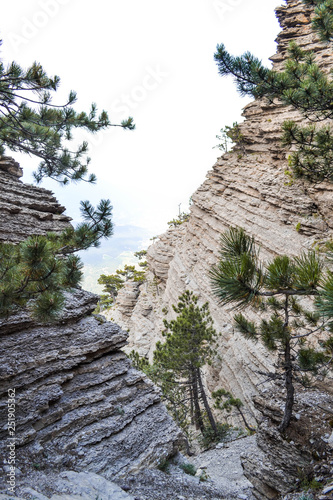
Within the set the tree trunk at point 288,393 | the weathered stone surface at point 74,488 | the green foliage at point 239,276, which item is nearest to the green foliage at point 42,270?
the green foliage at point 239,276

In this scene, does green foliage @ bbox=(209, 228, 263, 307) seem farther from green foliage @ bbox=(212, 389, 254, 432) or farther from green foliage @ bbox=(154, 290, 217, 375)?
green foliage @ bbox=(212, 389, 254, 432)

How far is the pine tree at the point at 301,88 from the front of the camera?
245 inches

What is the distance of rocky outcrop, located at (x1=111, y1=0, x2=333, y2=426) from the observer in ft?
46.2

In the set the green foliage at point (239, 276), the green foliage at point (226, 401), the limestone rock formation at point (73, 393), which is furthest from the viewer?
the green foliage at point (226, 401)

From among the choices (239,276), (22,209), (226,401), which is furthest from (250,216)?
(239,276)

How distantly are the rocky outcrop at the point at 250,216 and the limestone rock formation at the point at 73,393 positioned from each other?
5.28 meters

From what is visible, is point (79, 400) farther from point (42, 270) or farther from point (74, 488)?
point (42, 270)

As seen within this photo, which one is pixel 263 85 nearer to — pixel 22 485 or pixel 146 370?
pixel 22 485

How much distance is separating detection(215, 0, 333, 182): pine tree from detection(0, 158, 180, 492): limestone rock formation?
808 centimetres

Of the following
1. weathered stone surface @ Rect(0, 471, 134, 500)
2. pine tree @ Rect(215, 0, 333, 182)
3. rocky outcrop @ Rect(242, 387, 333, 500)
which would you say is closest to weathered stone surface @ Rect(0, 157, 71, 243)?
weathered stone surface @ Rect(0, 471, 134, 500)

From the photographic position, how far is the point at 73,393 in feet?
24.0

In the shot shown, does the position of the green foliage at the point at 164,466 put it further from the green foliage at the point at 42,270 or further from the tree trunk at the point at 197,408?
the tree trunk at the point at 197,408

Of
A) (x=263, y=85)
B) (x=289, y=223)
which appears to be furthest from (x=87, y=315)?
(x=289, y=223)

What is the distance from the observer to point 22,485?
4.68 meters
